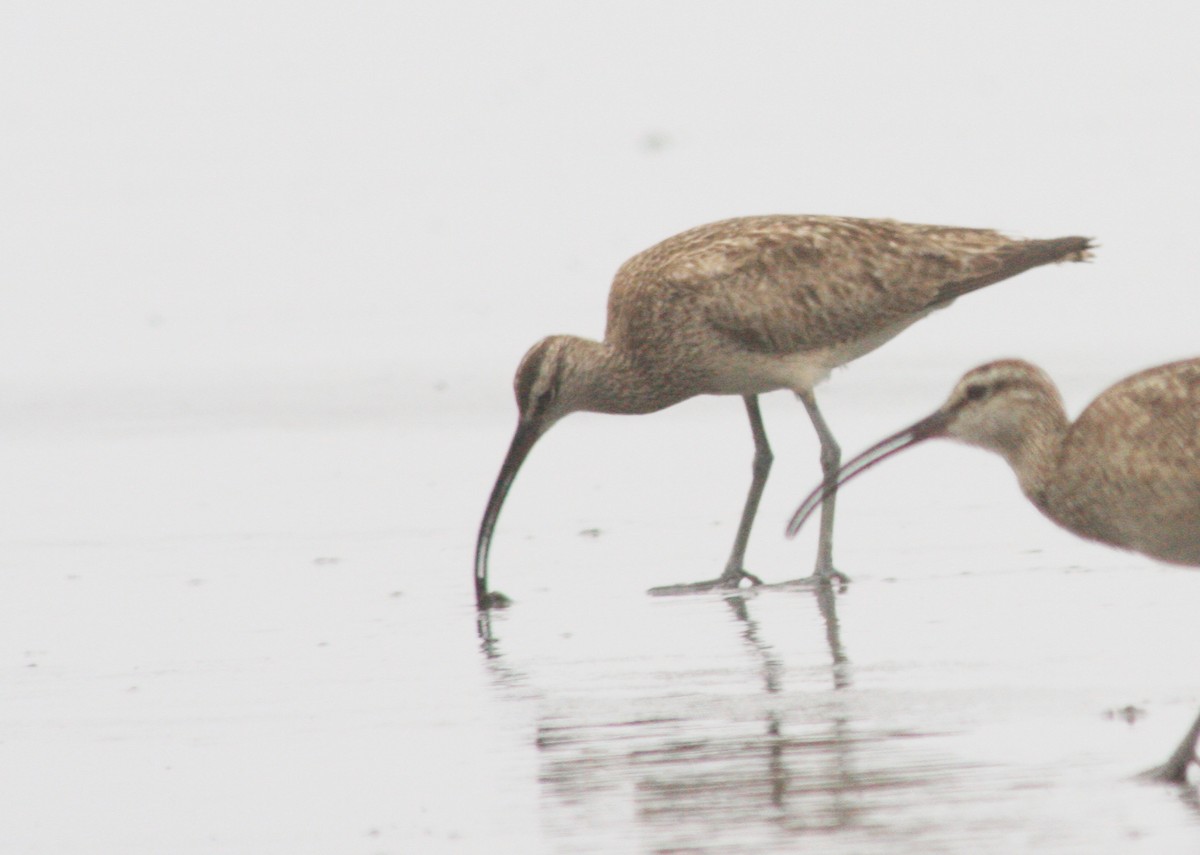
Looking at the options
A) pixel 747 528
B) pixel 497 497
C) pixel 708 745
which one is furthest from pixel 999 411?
pixel 497 497

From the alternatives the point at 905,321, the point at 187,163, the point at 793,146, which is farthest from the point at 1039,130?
the point at 905,321

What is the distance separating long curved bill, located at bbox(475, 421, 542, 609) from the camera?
9.65 metres

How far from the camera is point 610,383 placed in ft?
36.6

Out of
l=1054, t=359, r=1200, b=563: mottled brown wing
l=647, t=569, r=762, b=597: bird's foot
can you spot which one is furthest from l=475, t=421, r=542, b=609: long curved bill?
l=1054, t=359, r=1200, b=563: mottled brown wing

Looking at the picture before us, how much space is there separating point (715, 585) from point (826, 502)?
65cm

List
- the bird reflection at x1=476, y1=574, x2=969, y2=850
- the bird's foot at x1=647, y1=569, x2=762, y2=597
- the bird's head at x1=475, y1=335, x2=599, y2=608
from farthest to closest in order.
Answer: the bird's head at x1=475, y1=335, x2=599, y2=608 → the bird's foot at x1=647, y1=569, x2=762, y2=597 → the bird reflection at x1=476, y1=574, x2=969, y2=850

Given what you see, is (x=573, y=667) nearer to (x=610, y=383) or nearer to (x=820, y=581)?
(x=820, y=581)

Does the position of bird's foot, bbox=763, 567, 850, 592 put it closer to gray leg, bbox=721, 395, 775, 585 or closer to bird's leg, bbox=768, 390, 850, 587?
bird's leg, bbox=768, 390, 850, 587

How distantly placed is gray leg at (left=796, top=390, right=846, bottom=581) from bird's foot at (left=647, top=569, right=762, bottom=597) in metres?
0.25

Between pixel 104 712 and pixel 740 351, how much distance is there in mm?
3828

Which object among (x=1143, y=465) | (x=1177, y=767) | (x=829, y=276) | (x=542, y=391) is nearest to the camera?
(x=1177, y=767)

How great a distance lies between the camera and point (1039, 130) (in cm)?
2459

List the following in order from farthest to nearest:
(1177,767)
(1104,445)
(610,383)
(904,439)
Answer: (610,383)
(904,439)
(1104,445)
(1177,767)

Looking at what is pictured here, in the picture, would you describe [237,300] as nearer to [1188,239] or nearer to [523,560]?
[1188,239]
